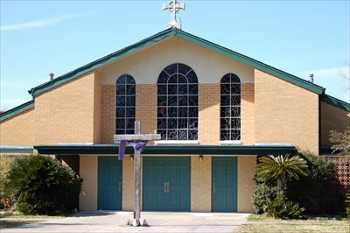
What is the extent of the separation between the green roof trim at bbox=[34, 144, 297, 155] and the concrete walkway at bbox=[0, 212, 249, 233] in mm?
2537

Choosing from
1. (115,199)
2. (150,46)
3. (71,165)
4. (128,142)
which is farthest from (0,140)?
(128,142)

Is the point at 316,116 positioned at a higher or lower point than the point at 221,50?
lower

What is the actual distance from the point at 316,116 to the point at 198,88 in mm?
5264

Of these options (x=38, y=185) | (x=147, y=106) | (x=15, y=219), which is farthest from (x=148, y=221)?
(x=147, y=106)

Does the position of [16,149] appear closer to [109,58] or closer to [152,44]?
[109,58]

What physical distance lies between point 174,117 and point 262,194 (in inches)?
225

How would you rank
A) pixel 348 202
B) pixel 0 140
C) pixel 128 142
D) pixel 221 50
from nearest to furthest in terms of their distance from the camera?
pixel 128 142
pixel 348 202
pixel 221 50
pixel 0 140

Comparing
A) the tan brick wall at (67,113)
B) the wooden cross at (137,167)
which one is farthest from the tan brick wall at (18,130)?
the wooden cross at (137,167)

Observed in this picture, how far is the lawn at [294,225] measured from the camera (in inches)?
820

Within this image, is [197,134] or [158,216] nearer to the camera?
[158,216]

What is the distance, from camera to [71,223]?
23.4 meters

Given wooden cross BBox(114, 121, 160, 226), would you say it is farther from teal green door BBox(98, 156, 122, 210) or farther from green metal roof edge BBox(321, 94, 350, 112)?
green metal roof edge BBox(321, 94, 350, 112)

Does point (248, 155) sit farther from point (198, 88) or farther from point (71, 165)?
point (71, 165)

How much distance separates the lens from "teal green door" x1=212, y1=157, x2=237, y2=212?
2834 cm
